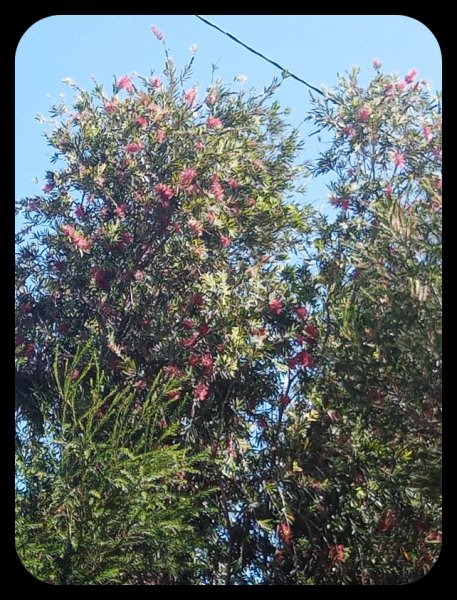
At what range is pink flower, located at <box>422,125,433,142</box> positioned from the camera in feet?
15.8

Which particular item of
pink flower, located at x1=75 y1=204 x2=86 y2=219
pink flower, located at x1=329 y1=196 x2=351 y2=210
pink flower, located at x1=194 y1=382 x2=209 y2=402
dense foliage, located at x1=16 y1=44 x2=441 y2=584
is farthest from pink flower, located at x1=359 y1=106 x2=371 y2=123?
pink flower, located at x1=194 y1=382 x2=209 y2=402

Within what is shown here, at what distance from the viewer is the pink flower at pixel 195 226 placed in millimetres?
4770

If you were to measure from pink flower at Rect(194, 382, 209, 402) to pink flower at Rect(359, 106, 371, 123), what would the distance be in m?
1.60

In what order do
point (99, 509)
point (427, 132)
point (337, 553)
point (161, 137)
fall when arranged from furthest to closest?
point (161, 137) → point (427, 132) → point (337, 553) → point (99, 509)

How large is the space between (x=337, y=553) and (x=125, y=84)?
2620mm

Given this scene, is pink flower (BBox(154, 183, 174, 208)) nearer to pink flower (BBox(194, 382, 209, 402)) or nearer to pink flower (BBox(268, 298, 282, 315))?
pink flower (BBox(268, 298, 282, 315))

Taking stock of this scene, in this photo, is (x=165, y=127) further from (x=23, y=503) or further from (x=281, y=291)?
(x=23, y=503)

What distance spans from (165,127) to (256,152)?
19.2 inches

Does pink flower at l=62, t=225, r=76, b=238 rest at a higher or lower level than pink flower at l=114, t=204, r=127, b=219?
lower

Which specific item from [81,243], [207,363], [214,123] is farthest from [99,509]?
[214,123]

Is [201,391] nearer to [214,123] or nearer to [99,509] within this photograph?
[99,509]

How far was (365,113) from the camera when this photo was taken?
4910mm

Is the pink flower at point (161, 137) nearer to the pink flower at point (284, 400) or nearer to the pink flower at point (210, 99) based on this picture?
the pink flower at point (210, 99)
